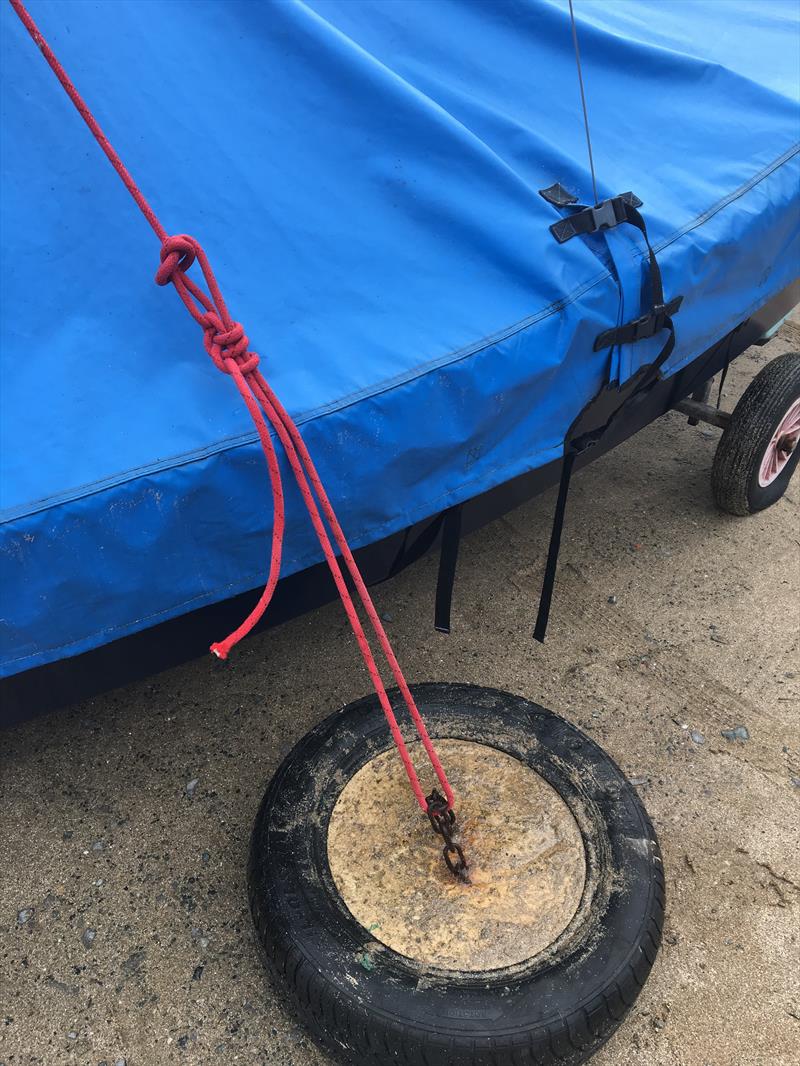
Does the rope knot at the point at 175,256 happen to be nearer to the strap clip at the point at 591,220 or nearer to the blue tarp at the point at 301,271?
the blue tarp at the point at 301,271

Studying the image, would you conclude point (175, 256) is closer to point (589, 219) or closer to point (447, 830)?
point (589, 219)

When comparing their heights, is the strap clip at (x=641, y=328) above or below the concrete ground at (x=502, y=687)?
above

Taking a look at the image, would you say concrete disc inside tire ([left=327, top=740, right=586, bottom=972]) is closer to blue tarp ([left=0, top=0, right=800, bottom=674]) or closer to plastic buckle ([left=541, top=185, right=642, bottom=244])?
blue tarp ([left=0, top=0, right=800, bottom=674])

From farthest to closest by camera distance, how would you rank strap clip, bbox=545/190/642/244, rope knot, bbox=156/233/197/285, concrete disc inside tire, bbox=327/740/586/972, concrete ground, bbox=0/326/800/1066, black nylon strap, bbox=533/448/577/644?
black nylon strap, bbox=533/448/577/644, strap clip, bbox=545/190/642/244, concrete ground, bbox=0/326/800/1066, concrete disc inside tire, bbox=327/740/586/972, rope knot, bbox=156/233/197/285

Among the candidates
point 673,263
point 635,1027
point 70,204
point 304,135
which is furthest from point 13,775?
point 673,263

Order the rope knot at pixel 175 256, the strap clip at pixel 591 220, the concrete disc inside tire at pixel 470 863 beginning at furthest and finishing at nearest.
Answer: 1. the strap clip at pixel 591 220
2. the concrete disc inside tire at pixel 470 863
3. the rope knot at pixel 175 256

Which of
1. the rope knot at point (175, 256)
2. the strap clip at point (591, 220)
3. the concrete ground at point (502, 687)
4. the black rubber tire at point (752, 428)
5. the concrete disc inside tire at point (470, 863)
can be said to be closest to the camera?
the rope knot at point (175, 256)

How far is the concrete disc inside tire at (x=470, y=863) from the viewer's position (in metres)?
1.58

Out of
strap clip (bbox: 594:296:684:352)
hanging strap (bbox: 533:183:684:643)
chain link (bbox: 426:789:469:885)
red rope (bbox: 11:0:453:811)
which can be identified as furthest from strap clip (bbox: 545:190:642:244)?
chain link (bbox: 426:789:469:885)

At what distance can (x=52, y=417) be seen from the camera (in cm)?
144

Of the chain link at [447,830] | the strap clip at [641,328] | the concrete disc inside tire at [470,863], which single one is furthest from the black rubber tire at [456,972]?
the strap clip at [641,328]

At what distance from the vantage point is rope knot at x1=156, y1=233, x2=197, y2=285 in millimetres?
1361

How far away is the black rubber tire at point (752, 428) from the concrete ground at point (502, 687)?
0.19 m

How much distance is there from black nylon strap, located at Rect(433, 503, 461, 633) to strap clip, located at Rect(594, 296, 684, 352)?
49cm
